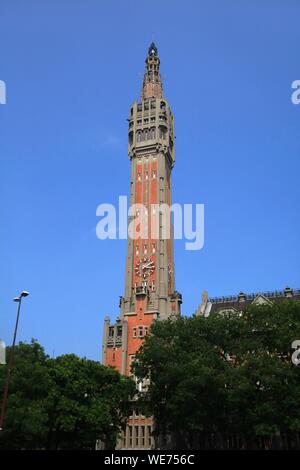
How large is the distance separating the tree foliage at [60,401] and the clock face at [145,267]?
2927cm

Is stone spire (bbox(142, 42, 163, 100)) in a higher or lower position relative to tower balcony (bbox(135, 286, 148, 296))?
higher

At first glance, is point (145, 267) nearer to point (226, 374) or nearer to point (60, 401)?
point (226, 374)

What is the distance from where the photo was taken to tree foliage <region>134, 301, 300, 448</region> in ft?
165

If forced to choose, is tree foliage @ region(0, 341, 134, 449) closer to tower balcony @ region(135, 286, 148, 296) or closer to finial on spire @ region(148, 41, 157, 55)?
tower balcony @ region(135, 286, 148, 296)

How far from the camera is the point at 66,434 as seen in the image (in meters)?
55.6

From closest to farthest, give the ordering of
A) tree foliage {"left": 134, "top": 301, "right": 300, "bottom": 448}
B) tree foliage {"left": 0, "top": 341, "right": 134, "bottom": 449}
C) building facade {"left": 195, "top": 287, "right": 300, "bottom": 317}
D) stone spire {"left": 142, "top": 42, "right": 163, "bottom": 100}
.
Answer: tree foliage {"left": 0, "top": 341, "right": 134, "bottom": 449}
tree foliage {"left": 134, "top": 301, "right": 300, "bottom": 448}
building facade {"left": 195, "top": 287, "right": 300, "bottom": 317}
stone spire {"left": 142, "top": 42, "right": 163, "bottom": 100}

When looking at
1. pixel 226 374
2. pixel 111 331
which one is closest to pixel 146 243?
pixel 111 331

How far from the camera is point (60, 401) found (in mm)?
53156

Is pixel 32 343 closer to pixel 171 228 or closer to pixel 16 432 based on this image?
pixel 16 432

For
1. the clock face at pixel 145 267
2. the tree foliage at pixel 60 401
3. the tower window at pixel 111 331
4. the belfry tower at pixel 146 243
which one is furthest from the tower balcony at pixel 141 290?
the tree foliage at pixel 60 401

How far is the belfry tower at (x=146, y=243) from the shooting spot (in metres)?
84.2

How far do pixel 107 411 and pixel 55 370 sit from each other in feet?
26.3

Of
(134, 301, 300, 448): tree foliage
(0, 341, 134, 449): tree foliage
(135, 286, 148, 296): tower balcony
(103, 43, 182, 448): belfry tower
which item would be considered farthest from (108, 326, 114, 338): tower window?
(134, 301, 300, 448): tree foliage
